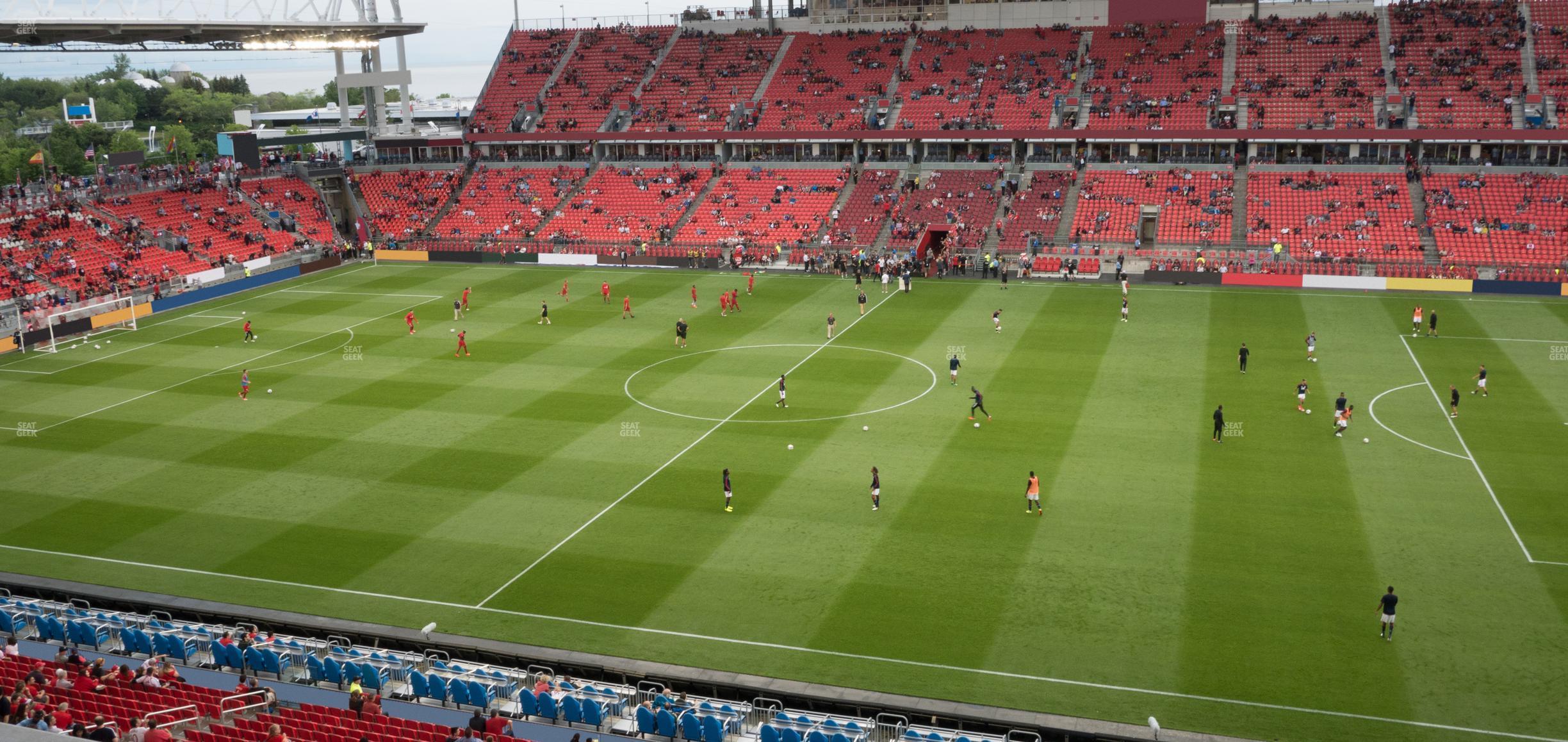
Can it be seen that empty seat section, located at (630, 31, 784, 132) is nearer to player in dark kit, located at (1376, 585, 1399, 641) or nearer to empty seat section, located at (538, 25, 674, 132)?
empty seat section, located at (538, 25, 674, 132)

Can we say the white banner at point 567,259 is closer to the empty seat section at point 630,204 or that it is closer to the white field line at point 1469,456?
the empty seat section at point 630,204

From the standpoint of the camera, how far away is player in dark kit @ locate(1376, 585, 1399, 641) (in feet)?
70.4

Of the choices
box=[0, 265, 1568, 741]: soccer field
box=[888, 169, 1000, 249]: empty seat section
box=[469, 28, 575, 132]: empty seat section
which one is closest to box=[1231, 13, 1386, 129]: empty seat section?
box=[888, 169, 1000, 249]: empty seat section

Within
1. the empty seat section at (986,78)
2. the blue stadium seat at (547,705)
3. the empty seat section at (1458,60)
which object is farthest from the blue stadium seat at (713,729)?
the empty seat section at (1458,60)

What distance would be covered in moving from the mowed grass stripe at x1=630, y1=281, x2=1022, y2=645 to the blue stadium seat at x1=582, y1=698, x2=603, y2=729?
5.03m

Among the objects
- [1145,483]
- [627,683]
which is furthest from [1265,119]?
[627,683]

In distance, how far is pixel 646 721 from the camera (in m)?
18.1

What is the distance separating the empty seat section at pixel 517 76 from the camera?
276 ft

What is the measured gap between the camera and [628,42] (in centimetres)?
8781

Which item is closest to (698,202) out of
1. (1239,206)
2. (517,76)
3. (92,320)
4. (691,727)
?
(517,76)

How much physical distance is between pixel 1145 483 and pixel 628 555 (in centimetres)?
1410

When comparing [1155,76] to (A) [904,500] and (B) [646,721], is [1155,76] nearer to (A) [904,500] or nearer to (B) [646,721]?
(A) [904,500]

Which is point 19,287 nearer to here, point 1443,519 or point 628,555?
point 628,555

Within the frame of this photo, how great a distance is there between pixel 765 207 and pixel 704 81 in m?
15.5
